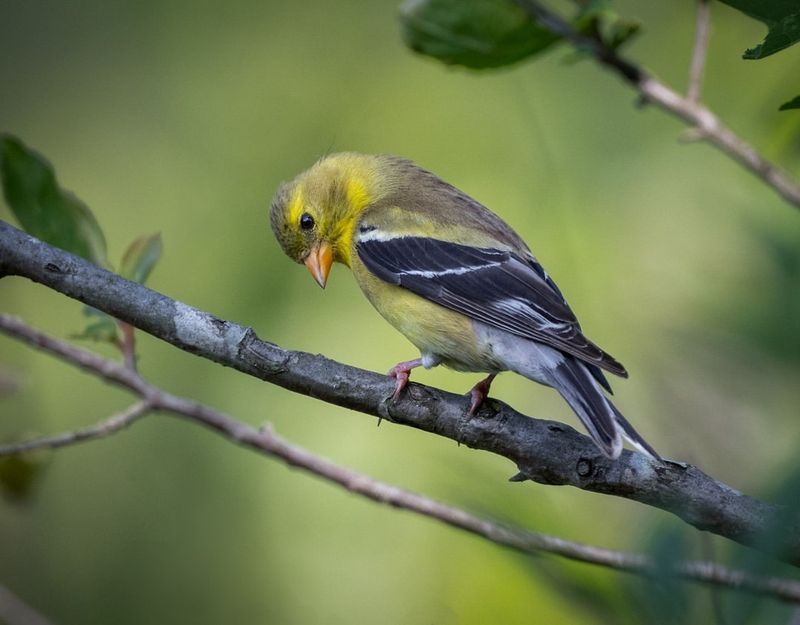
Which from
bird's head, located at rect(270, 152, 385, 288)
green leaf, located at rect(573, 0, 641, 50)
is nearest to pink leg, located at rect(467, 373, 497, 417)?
green leaf, located at rect(573, 0, 641, 50)

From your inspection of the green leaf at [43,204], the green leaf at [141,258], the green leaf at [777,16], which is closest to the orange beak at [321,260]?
the green leaf at [141,258]

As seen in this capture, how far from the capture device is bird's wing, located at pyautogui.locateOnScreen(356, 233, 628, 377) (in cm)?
336

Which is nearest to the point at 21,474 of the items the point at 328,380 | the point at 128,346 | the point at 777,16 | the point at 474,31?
the point at 128,346

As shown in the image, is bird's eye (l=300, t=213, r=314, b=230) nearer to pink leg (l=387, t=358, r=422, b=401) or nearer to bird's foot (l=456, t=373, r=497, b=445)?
pink leg (l=387, t=358, r=422, b=401)

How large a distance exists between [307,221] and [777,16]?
3184mm

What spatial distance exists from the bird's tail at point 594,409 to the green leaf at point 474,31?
105cm

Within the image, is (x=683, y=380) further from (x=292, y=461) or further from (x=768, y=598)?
(x=292, y=461)

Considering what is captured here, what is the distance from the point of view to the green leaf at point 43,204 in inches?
106

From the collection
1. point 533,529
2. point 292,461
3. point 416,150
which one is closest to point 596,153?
point 416,150

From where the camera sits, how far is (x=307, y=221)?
171 inches

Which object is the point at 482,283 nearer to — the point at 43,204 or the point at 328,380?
the point at 328,380

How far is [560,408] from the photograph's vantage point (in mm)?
4316

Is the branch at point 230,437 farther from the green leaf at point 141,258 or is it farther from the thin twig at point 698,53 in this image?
the thin twig at point 698,53

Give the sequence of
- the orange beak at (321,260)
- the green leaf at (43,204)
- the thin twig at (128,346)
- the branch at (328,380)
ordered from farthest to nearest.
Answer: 1. the orange beak at (321,260)
2. the thin twig at (128,346)
3. the green leaf at (43,204)
4. the branch at (328,380)
